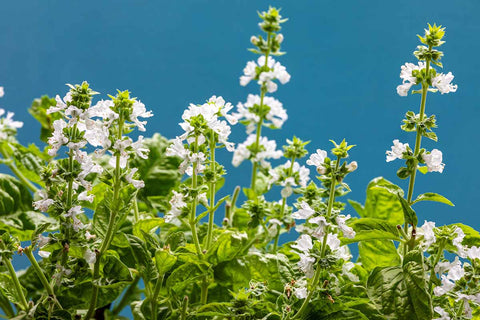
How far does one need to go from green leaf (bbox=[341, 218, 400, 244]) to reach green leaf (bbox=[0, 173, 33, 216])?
72cm

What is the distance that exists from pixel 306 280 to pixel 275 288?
119mm

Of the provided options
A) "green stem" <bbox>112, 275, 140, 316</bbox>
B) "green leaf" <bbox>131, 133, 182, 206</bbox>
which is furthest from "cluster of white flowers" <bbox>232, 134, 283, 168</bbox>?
"green stem" <bbox>112, 275, 140, 316</bbox>

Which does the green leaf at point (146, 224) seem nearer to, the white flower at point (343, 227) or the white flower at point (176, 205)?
the white flower at point (176, 205)

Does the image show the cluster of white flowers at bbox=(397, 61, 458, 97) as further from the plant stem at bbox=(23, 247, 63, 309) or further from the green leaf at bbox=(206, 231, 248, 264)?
the plant stem at bbox=(23, 247, 63, 309)

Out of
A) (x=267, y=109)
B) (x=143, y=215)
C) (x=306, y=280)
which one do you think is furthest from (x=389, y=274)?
(x=267, y=109)

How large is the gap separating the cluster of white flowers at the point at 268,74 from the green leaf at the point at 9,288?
24.2 inches

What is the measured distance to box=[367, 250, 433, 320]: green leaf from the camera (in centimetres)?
79

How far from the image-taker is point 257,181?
1427mm

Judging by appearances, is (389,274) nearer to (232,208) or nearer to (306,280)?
(306,280)

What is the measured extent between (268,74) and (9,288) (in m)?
0.63

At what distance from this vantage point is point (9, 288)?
0.94 metres

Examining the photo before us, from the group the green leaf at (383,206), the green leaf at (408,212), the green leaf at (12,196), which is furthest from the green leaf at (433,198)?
the green leaf at (12,196)

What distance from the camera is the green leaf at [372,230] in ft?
Result: 2.68

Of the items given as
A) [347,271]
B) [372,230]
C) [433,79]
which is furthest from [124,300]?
[433,79]
